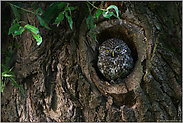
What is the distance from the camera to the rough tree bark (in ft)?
4.58

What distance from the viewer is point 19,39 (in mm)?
1650

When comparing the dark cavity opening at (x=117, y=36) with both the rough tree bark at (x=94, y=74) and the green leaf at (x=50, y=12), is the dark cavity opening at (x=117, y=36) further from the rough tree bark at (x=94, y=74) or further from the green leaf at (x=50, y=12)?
the green leaf at (x=50, y=12)

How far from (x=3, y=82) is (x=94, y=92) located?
38.1 inches

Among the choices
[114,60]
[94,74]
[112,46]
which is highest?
[112,46]

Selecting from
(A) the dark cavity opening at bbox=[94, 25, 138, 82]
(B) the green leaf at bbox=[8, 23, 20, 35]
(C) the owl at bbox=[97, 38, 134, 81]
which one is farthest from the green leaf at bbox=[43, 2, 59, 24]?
(C) the owl at bbox=[97, 38, 134, 81]

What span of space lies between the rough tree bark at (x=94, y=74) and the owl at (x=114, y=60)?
0.28 meters

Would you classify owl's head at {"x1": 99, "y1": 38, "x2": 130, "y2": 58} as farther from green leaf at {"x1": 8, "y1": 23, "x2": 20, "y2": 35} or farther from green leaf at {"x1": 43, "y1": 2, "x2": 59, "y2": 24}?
green leaf at {"x1": 8, "y1": 23, "x2": 20, "y2": 35}

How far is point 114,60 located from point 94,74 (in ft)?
1.61

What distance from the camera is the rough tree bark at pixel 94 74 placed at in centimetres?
140

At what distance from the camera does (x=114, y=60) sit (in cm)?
198

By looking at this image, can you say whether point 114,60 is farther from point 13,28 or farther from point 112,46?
point 13,28

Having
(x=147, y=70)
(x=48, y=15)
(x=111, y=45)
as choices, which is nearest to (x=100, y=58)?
(x=111, y=45)

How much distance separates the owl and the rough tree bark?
0.91 ft

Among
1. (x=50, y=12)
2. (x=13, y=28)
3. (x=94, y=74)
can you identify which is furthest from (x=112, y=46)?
(x=13, y=28)
